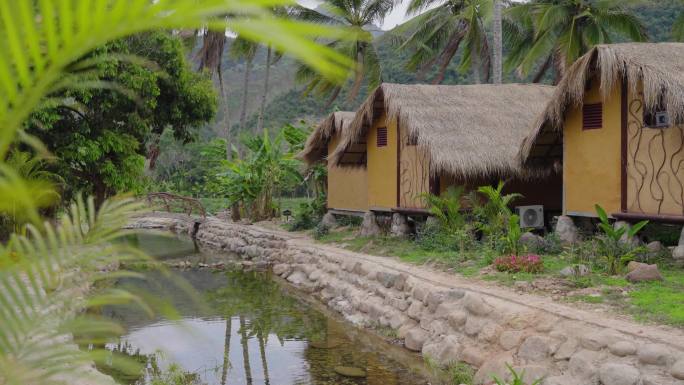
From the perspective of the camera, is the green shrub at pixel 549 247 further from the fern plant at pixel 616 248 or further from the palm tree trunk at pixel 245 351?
the palm tree trunk at pixel 245 351

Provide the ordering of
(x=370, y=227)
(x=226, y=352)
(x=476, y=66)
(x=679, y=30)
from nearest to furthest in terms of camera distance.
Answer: (x=226, y=352) → (x=370, y=227) → (x=679, y=30) → (x=476, y=66)

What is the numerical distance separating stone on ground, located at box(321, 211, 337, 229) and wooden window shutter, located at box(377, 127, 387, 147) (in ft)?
9.17

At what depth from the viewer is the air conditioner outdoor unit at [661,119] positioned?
8195 mm

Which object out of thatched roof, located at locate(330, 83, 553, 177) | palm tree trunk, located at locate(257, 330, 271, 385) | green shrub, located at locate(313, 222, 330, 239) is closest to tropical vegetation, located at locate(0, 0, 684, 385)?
green shrub, located at locate(313, 222, 330, 239)

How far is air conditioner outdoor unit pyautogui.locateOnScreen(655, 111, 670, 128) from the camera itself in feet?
26.9

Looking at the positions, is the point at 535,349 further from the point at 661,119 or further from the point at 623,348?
the point at 661,119

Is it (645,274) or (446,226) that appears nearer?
(645,274)

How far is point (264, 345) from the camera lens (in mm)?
8492

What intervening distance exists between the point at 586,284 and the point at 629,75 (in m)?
2.93

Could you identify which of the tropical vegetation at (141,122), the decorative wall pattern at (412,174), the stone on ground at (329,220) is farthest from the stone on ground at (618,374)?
the stone on ground at (329,220)

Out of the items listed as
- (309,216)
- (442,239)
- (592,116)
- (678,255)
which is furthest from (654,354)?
(309,216)

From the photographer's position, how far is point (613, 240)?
7.97 m

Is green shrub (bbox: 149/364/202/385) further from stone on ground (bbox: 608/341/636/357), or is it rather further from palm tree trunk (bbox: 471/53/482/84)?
palm tree trunk (bbox: 471/53/482/84)

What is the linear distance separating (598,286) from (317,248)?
273 inches
